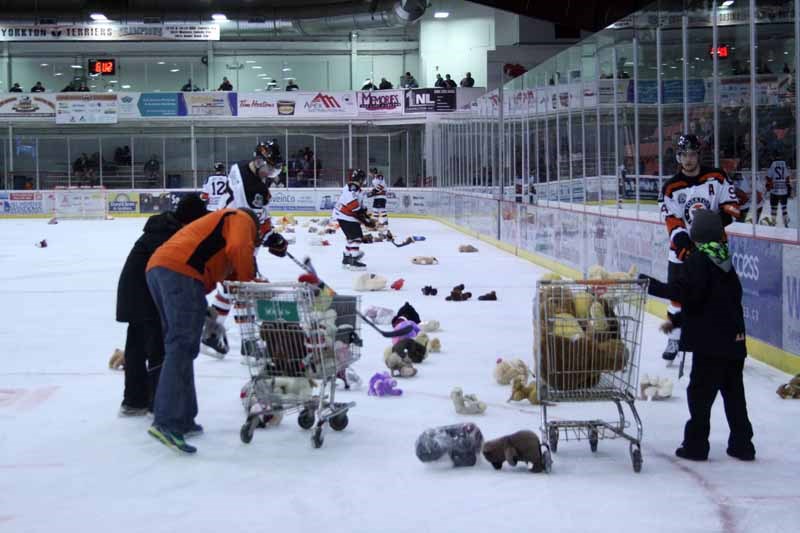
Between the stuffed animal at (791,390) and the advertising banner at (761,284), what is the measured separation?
1.03m

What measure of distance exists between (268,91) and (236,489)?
36.1 m

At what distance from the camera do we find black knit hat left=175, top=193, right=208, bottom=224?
611 cm

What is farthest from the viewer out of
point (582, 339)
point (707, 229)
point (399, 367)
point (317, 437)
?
point (399, 367)

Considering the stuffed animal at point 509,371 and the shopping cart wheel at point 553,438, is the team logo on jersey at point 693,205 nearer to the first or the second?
the stuffed animal at point 509,371

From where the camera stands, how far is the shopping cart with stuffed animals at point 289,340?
5469 mm

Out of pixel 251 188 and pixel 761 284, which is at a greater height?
pixel 251 188

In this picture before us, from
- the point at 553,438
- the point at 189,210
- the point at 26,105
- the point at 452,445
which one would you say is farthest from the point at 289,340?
the point at 26,105

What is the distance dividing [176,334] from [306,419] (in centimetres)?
87

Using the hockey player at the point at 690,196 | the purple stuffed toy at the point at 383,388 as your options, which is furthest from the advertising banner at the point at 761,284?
the purple stuffed toy at the point at 383,388

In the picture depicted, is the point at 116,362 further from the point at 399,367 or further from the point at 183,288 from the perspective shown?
the point at 183,288

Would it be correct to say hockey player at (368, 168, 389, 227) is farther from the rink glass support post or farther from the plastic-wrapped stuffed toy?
the plastic-wrapped stuffed toy

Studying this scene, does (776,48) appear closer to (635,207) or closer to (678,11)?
(678,11)

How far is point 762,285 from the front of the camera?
8312 mm

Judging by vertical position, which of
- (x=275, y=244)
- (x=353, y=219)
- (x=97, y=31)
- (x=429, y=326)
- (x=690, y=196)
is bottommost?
(x=429, y=326)
